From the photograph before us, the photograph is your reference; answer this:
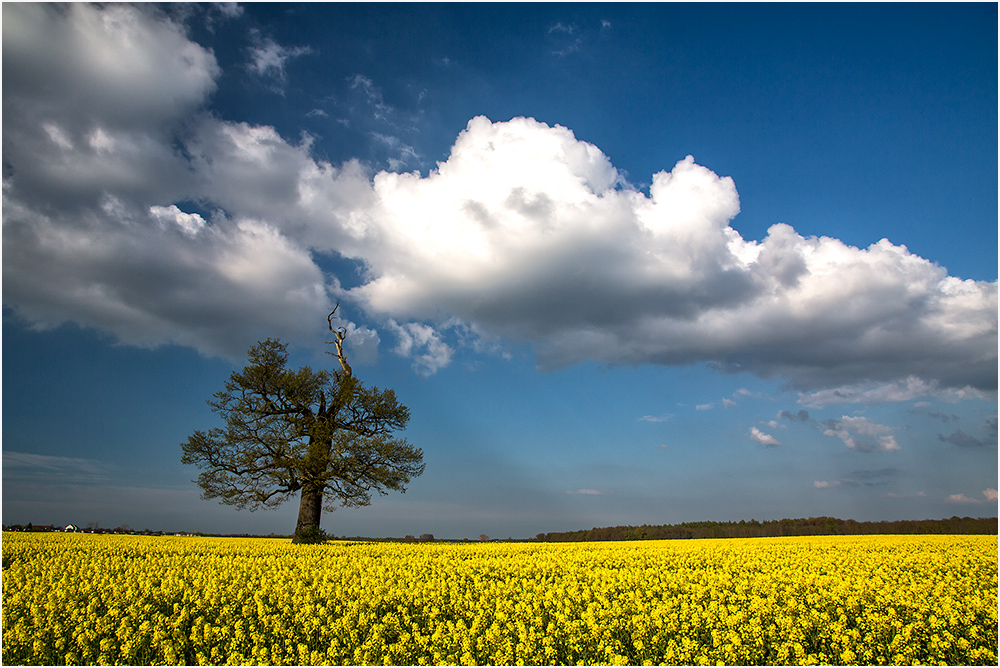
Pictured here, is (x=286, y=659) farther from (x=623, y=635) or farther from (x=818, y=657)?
(x=818, y=657)

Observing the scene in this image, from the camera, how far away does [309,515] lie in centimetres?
2100

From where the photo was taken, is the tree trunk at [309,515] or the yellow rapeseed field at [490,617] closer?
the yellow rapeseed field at [490,617]

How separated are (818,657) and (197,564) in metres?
12.8

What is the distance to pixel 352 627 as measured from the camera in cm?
647

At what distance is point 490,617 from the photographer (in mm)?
7094

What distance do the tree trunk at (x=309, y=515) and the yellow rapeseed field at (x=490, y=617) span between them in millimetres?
9723

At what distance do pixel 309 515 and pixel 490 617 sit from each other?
1638 centimetres

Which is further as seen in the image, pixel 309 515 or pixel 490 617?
pixel 309 515

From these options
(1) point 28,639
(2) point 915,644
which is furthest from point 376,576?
(2) point 915,644

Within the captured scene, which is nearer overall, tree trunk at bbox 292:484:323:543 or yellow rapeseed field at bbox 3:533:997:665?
yellow rapeseed field at bbox 3:533:997:665

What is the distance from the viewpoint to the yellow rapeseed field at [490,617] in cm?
583

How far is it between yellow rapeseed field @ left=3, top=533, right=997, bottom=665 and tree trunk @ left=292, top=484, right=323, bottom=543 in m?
9.72

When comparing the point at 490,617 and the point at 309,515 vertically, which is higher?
the point at 309,515

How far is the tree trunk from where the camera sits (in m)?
20.4
